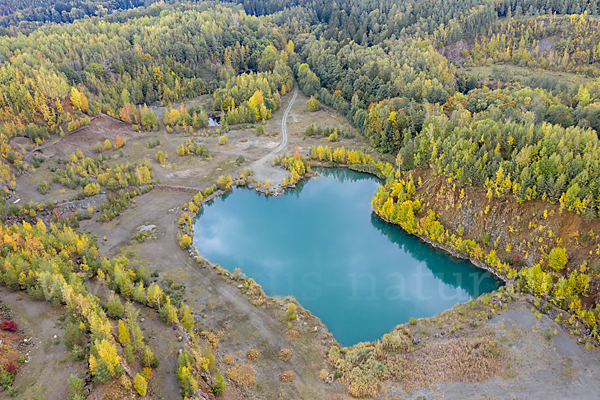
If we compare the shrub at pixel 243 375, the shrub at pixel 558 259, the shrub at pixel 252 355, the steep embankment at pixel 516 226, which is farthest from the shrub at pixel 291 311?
the shrub at pixel 558 259

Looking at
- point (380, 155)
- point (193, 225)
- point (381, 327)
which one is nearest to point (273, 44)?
point (380, 155)

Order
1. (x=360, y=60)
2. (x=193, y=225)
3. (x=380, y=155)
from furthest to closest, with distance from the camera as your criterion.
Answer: (x=360, y=60)
(x=380, y=155)
(x=193, y=225)

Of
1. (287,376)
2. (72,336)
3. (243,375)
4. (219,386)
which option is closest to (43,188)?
(72,336)

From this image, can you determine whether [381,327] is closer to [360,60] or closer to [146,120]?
[146,120]

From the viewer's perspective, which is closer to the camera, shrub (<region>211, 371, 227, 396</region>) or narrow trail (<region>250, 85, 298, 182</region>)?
shrub (<region>211, 371, 227, 396</region>)

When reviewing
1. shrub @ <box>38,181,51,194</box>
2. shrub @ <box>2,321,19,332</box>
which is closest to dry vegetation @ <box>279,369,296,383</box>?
shrub @ <box>2,321,19,332</box>

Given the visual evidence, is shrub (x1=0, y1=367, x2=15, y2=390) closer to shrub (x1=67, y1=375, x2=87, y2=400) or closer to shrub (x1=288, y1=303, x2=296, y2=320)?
shrub (x1=67, y1=375, x2=87, y2=400)

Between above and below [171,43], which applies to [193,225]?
below

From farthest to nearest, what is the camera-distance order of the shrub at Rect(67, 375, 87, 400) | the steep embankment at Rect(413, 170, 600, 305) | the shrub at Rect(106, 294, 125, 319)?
1. the steep embankment at Rect(413, 170, 600, 305)
2. the shrub at Rect(106, 294, 125, 319)
3. the shrub at Rect(67, 375, 87, 400)
